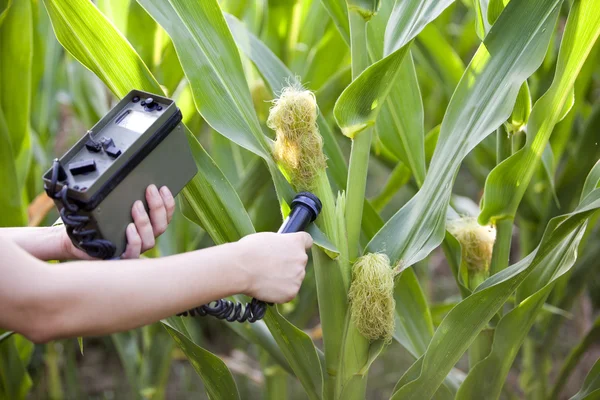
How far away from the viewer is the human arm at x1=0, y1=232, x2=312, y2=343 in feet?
1.56

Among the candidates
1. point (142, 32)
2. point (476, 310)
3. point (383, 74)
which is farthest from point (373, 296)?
point (142, 32)

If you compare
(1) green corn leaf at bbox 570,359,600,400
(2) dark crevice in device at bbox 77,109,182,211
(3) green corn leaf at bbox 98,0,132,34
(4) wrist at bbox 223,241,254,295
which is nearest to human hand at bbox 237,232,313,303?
(4) wrist at bbox 223,241,254,295

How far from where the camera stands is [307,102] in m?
0.65

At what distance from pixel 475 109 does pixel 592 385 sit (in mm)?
382

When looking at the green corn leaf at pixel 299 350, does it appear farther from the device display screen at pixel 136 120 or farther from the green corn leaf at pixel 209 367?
the device display screen at pixel 136 120

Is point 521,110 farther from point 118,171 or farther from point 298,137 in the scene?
point 118,171

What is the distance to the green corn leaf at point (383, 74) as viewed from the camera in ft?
2.14

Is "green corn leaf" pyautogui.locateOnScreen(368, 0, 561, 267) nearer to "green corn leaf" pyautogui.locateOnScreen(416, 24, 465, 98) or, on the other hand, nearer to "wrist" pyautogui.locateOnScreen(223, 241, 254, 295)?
"wrist" pyautogui.locateOnScreen(223, 241, 254, 295)

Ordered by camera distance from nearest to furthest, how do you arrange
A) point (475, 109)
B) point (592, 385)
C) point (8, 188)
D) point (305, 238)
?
point (305, 238) → point (475, 109) → point (592, 385) → point (8, 188)

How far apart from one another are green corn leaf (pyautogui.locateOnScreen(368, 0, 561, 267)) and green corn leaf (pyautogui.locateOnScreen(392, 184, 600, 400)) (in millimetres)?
78

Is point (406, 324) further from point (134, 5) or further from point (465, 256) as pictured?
point (134, 5)

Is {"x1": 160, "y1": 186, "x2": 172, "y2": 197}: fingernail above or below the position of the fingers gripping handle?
above

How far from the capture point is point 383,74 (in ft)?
2.17

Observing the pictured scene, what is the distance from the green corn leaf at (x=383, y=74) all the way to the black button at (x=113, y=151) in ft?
0.75
